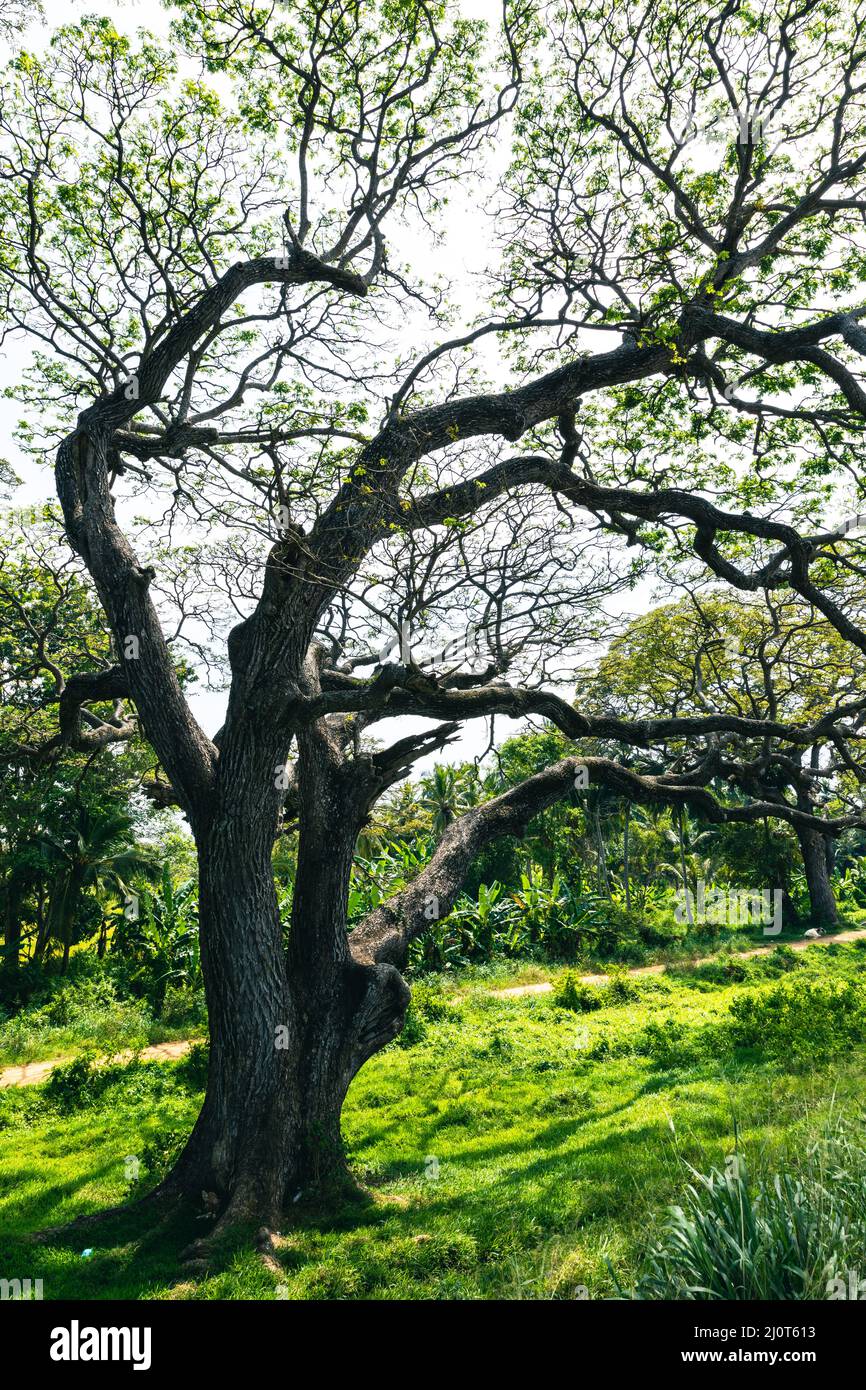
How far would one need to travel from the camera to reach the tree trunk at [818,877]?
78.6 ft

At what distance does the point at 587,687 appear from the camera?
23.8 metres

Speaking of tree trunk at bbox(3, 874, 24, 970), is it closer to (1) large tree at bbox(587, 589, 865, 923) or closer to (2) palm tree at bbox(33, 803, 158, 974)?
Answer: (2) palm tree at bbox(33, 803, 158, 974)

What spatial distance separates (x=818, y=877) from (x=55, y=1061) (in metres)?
20.9

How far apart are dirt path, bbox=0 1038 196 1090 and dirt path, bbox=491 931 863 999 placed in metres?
5.65

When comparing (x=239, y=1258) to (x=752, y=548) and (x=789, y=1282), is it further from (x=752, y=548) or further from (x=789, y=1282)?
(x=752, y=548)

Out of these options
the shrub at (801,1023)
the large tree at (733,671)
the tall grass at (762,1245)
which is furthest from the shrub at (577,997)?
the tall grass at (762,1245)

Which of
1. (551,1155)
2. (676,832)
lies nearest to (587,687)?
(676,832)

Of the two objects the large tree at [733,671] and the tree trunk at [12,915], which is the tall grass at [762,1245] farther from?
the tree trunk at [12,915]

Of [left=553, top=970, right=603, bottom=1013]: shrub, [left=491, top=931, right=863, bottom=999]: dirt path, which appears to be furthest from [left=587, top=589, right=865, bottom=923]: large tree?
[left=553, top=970, right=603, bottom=1013]: shrub

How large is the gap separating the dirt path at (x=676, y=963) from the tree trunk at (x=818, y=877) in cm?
77
